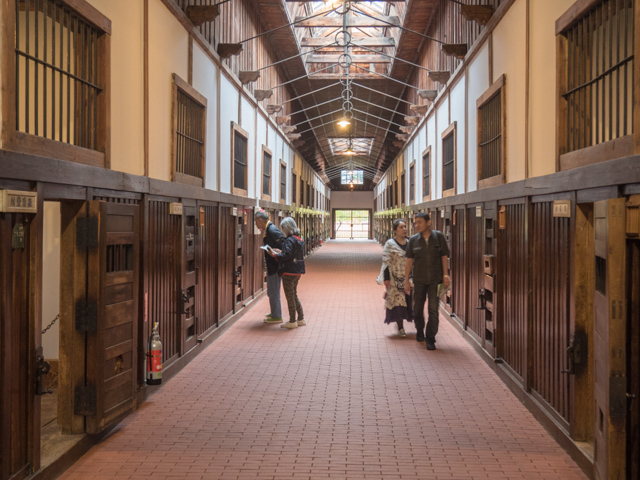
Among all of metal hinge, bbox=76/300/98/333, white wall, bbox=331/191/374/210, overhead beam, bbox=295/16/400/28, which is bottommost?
metal hinge, bbox=76/300/98/333

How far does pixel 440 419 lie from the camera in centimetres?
495

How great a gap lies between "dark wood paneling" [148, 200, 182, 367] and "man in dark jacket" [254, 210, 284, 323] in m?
2.38

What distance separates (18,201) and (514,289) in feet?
14.4

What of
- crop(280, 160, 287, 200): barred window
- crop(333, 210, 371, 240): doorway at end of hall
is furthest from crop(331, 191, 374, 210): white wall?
crop(280, 160, 287, 200): barred window

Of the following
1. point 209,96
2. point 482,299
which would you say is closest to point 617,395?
point 482,299

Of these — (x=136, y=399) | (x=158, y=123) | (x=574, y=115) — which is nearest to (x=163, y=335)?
(x=136, y=399)

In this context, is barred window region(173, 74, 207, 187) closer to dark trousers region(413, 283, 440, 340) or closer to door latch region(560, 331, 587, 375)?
dark trousers region(413, 283, 440, 340)

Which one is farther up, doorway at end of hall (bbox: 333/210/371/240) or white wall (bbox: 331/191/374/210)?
white wall (bbox: 331/191/374/210)

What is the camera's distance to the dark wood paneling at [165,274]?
18.8ft

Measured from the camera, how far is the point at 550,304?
4746 millimetres

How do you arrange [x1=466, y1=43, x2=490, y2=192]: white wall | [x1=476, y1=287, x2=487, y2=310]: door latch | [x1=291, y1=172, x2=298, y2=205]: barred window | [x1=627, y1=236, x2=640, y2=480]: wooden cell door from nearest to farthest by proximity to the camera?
[x1=627, y1=236, x2=640, y2=480]: wooden cell door
[x1=476, y1=287, x2=487, y2=310]: door latch
[x1=466, y1=43, x2=490, y2=192]: white wall
[x1=291, y1=172, x2=298, y2=205]: barred window

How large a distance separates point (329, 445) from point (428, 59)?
32.3 ft

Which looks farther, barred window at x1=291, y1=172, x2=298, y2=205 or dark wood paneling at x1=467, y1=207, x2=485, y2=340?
barred window at x1=291, y1=172, x2=298, y2=205

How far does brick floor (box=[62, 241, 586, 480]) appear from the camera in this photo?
4.00 metres
